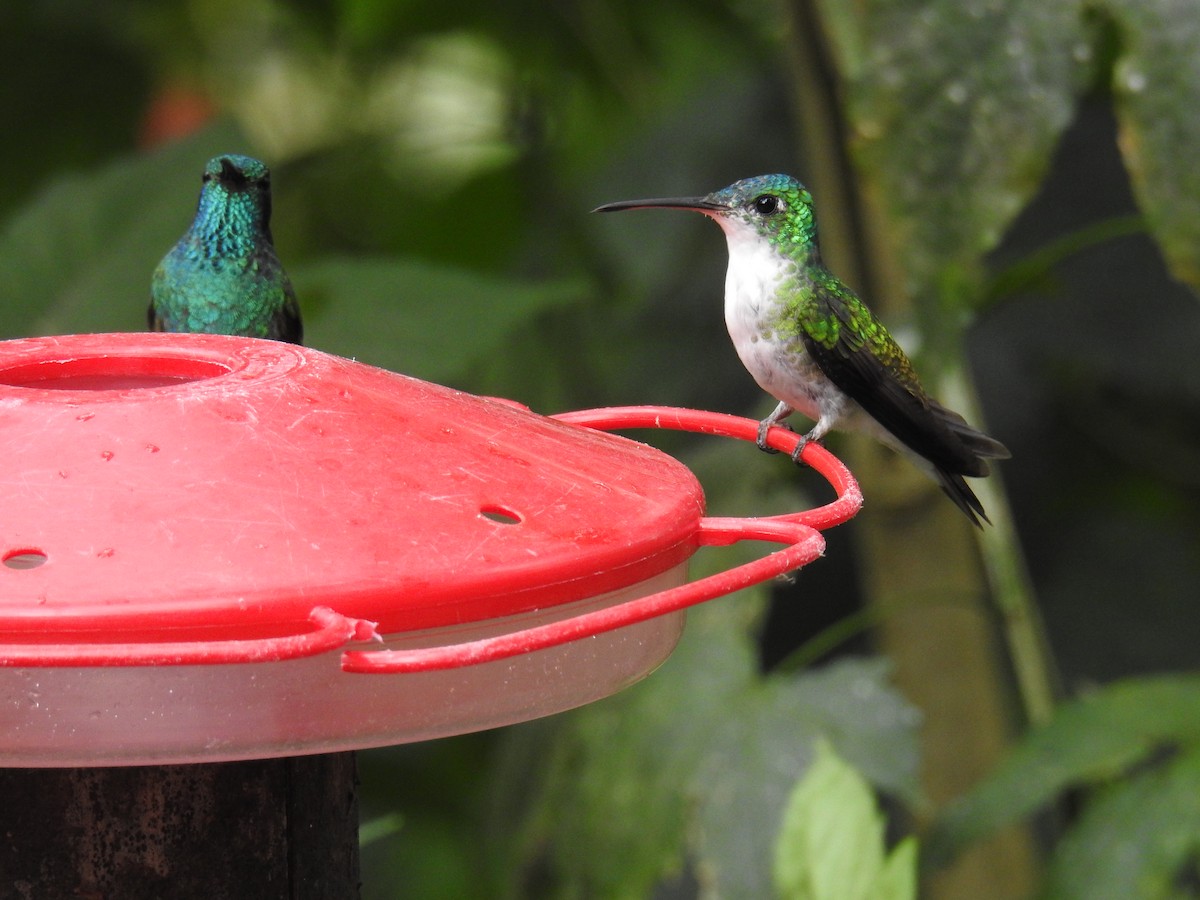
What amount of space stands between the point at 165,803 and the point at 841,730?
1648 mm

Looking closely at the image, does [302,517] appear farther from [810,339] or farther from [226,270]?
[810,339]

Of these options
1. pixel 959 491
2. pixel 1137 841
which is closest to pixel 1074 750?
pixel 1137 841

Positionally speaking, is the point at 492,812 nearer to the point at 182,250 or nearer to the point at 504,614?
the point at 182,250

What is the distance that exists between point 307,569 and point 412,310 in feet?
6.57

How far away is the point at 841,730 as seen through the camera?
287cm

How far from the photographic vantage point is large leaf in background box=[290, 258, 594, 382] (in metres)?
3.03

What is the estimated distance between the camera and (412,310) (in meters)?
3.10

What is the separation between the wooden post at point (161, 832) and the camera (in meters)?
1.42

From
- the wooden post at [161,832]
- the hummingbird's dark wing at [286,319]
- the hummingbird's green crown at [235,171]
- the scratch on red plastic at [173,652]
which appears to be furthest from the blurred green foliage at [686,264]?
the scratch on red plastic at [173,652]

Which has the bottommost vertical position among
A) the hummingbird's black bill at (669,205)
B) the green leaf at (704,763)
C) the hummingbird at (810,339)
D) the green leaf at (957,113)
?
the green leaf at (704,763)

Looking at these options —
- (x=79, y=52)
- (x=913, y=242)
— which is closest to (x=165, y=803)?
(x=913, y=242)

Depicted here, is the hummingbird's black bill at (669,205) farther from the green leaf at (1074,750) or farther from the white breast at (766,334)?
the green leaf at (1074,750)

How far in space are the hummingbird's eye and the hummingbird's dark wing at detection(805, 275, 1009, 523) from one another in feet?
0.44

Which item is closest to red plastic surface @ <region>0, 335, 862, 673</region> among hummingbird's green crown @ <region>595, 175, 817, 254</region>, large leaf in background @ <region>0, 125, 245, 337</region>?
hummingbird's green crown @ <region>595, 175, 817, 254</region>
